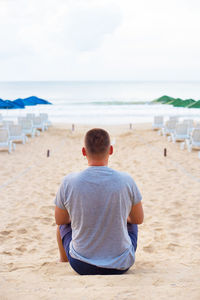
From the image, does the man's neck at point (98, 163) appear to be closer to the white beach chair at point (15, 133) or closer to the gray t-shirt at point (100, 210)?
the gray t-shirt at point (100, 210)

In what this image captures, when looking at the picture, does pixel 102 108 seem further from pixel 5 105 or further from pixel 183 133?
pixel 183 133

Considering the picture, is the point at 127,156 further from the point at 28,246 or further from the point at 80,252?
the point at 80,252

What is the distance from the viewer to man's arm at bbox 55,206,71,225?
2145mm

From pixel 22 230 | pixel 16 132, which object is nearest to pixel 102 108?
pixel 16 132

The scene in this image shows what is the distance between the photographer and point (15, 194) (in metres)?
5.66

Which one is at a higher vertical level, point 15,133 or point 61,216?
point 61,216

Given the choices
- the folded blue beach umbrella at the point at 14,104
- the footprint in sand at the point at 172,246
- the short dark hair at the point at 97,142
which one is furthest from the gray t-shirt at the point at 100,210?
the folded blue beach umbrella at the point at 14,104

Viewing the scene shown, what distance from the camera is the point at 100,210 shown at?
78.0 inches

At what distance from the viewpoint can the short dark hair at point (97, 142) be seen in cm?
194

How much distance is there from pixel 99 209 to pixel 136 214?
12.3 inches

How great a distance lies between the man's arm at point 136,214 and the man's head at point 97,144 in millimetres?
417

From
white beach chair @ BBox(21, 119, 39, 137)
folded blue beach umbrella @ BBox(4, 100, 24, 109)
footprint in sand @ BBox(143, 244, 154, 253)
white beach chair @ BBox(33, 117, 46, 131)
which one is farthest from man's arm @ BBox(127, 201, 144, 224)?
folded blue beach umbrella @ BBox(4, 100, 24, 109)

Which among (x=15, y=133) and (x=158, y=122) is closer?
(x=15, y=133)

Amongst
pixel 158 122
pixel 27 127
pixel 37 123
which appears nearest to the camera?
pixel 27 127
